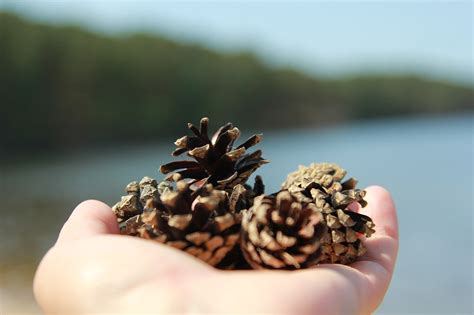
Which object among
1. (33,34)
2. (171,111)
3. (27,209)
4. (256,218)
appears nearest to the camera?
(256,218)

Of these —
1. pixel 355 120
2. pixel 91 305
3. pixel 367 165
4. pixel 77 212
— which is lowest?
pixel 91 305

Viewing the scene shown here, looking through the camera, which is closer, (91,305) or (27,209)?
(91,305)

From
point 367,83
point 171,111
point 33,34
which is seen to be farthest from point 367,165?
point 367,83

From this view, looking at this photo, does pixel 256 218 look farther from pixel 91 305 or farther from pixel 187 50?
pixel 187 50

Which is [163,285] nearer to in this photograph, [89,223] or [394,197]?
[89,223]

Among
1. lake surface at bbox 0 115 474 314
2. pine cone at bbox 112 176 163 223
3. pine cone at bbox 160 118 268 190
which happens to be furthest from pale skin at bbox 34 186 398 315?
lake surface at bbox 0 115 474 314

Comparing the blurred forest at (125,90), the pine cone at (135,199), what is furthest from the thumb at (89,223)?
the blurred forest at (125,90)

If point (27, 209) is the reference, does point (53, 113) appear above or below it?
above
